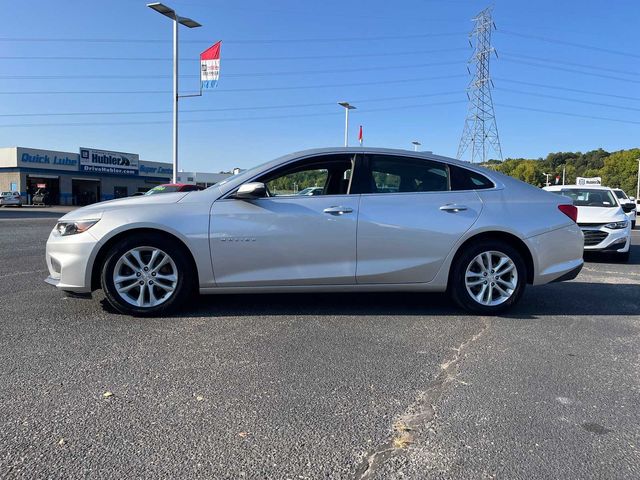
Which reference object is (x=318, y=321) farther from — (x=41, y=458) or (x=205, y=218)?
(x=41, y=458)

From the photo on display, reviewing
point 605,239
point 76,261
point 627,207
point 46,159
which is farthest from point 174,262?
point 46,159

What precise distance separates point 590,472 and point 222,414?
187 centimetres

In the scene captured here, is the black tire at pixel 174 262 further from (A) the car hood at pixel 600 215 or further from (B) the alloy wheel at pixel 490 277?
(A) the car hood at pixel 600 215

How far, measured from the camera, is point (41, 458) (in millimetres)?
2359

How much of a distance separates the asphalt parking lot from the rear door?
50cm

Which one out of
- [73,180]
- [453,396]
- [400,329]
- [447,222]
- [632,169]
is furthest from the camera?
[632,169]

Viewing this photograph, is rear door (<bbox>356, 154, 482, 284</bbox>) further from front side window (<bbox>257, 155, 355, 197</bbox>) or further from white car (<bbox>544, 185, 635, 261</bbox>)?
white car (<bbox>544, 185, 635, 261</bbox>)

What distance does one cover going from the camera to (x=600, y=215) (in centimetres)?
959

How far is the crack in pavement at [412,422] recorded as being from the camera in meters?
2.38

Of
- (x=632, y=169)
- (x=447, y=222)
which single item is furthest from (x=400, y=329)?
(x=632, y=169)

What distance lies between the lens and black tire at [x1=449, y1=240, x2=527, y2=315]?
4.98 metres

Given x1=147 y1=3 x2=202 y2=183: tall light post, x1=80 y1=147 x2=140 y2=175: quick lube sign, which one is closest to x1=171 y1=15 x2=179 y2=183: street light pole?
x1=147 y1=3 x2=202 y2=183: tall light post

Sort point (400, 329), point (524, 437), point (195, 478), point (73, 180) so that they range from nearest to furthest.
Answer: point (195, 478)
point (524, 437)
point (400, 329)
point (73, 180)

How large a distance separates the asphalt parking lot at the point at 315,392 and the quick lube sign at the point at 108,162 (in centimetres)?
5030
